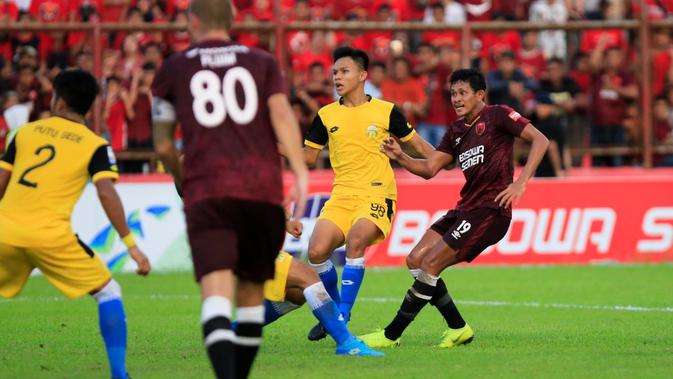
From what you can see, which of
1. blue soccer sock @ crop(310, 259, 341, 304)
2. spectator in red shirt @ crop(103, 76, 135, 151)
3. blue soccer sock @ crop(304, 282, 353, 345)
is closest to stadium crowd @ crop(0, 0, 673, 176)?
spectator in red shirt @ crop(103, 76, 135, 151)

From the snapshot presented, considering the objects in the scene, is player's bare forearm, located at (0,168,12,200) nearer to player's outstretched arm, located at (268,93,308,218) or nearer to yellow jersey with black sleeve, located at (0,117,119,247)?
yellow jersey with black sleeve, located at (0,117,119,247)

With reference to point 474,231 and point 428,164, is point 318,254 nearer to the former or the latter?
point 428,164

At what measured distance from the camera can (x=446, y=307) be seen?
32.7 ft

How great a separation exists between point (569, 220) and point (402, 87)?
2991 mm

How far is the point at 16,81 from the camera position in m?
17.0

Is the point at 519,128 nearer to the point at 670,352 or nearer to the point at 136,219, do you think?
the point at 670,352

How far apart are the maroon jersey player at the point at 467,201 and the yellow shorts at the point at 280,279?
962mm

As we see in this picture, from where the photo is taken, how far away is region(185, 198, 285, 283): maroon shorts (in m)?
6.36

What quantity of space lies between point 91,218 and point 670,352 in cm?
925

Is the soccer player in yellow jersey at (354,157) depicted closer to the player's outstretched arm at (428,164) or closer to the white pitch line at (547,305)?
the player's outstretched arm at (428,164)

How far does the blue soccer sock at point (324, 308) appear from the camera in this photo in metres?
8.93

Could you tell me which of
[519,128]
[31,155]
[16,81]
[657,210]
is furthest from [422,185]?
[31,155]

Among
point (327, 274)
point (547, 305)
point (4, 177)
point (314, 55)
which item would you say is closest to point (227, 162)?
point (4, 177)

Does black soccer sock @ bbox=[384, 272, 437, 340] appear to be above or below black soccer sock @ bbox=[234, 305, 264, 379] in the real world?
below
